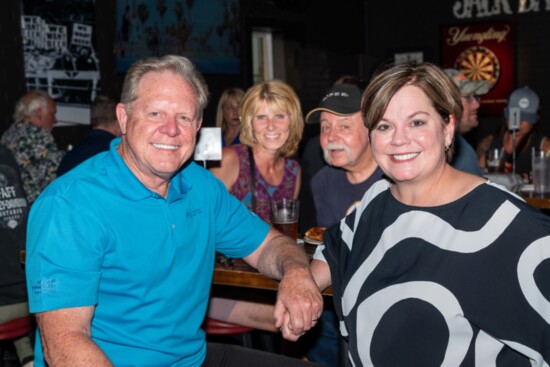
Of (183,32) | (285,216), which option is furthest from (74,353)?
(183,32)

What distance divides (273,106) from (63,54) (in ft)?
11.1

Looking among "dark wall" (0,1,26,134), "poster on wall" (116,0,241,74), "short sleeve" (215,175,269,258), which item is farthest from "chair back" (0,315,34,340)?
"poster on wall" (116,0,241,74)

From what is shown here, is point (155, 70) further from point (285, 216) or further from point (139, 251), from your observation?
point (285, 216)

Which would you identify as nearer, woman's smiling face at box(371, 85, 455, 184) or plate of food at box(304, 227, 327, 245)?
woman's smiling face at box(371, 85, 455, 184)

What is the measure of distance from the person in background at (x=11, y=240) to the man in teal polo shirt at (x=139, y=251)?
1.11 m

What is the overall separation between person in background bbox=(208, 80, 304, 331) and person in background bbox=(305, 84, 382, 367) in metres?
0.50

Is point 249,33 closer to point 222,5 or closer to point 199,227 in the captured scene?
point 222,5

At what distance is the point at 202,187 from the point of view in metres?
Result: 2.16

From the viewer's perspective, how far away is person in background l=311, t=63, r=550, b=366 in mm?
1570

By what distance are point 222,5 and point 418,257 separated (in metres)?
6.69

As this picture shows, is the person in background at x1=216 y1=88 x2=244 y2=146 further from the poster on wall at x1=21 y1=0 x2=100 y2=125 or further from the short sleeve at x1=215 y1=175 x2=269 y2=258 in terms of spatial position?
the short sleeve at x1=215 y1=175 x2=269 y2=258

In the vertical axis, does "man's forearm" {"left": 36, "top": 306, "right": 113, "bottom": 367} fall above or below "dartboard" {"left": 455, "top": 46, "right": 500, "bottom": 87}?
below

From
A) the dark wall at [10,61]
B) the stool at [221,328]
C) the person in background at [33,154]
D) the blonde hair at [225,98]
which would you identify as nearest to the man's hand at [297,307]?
the stool at [221,328]

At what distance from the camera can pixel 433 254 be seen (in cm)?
170
